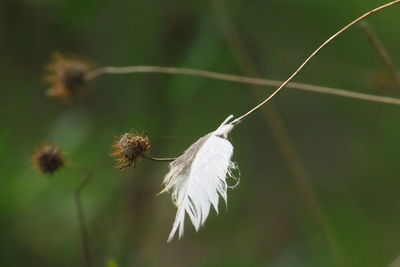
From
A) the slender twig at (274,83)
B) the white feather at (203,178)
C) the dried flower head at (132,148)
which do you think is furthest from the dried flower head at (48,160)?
the white feather at (203,178)

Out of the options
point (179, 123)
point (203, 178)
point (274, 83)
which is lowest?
point (203, 178)

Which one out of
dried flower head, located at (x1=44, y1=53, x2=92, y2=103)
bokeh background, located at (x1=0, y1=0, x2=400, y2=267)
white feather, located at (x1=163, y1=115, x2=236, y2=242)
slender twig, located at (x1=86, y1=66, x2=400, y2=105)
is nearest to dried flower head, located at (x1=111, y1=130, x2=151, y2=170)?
white feather, located at (x1=163, y1=115, x2=236, y2=242)

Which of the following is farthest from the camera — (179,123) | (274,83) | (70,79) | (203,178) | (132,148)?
(179,123)

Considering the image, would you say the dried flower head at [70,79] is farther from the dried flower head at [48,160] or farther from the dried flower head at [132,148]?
the dried flower head at [132,148]

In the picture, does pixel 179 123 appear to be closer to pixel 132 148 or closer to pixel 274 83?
pixel 274 83

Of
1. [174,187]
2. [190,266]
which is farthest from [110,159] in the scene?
[174,187]

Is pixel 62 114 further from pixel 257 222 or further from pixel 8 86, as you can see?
pixel 257 222

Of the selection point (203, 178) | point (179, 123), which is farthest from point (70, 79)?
point (203, 178)

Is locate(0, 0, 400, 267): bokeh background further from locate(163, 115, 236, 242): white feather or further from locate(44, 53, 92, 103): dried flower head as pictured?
locate(163, 115, 236, 242): white feather
